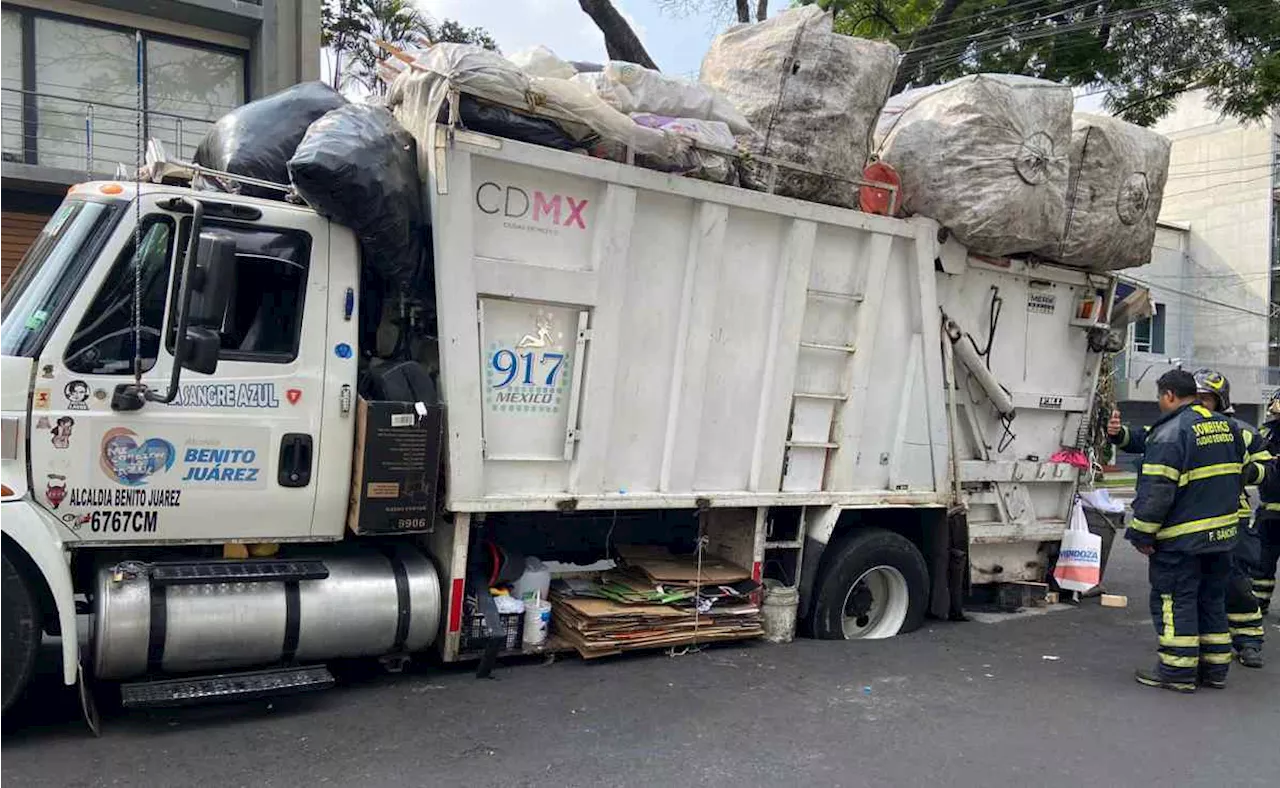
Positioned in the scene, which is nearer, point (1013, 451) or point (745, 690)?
point (745, 690)

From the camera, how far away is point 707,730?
4.34 metres

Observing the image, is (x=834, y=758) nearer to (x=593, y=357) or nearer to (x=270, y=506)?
(x=593, y=357)

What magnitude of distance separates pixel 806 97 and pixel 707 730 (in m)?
3.30

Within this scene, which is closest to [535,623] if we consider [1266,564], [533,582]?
[533,582]

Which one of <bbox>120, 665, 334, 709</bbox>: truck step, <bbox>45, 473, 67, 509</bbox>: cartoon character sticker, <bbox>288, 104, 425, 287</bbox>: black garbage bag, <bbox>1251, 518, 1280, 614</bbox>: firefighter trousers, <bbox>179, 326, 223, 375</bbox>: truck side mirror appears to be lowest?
<bbox>120, 665, 334, 709</bbox>: truck step

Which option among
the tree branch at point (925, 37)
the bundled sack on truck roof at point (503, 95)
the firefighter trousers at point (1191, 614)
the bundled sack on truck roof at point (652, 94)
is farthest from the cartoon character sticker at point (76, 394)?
the tree branch at point (925, 37)

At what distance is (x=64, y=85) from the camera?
11781mm

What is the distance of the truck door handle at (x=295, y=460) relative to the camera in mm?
4328

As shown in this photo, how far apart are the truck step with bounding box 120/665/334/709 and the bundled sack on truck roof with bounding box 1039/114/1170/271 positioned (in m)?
4.92

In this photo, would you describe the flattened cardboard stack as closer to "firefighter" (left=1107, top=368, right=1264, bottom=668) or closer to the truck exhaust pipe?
the truck exhaust pipe

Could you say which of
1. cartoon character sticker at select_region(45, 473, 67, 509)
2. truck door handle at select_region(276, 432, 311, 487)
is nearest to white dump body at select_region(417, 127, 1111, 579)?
truck door handle at select_region(276, 432, 311, 487)

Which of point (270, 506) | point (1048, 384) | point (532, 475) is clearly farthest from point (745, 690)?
point (1048, 384)

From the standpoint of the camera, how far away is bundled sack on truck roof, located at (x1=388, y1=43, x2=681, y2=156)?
4.54 m

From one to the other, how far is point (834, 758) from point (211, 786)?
236 cm
